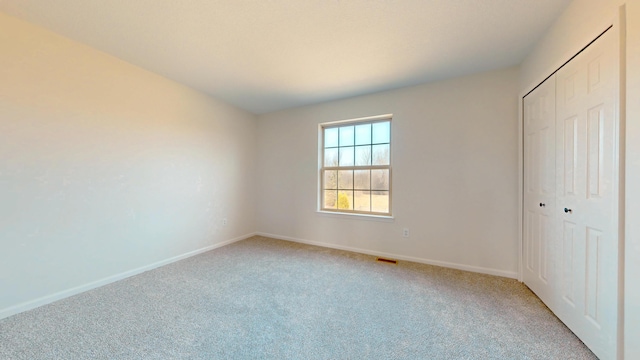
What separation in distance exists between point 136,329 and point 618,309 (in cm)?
309

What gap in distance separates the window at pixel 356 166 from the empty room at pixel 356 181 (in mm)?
42

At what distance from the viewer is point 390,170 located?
10.4 feet

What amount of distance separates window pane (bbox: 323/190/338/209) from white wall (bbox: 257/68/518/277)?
0.23 meters

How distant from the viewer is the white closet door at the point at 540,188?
1818 millimetres

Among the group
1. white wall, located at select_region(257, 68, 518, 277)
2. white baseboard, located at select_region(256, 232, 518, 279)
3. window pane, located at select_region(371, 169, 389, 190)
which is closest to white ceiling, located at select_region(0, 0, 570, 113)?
white wall, located at select_region(257, 68, 518, 277)

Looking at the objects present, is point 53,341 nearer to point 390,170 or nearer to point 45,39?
point 45,39

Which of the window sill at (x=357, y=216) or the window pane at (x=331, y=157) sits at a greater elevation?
the window pane at (x=331, y=157)

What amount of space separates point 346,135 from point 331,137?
28 centimetres

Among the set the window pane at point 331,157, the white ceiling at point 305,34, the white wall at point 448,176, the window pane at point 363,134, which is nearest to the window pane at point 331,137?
the window pane at point 331,157

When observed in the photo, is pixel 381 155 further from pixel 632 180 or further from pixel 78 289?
pixel 78 289

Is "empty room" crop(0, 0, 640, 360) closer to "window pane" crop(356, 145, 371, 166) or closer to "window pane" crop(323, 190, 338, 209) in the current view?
"window pane" crop(356, 145, 371, 166)

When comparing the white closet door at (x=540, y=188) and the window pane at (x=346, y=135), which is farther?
the window pane at (x=346, y=135)

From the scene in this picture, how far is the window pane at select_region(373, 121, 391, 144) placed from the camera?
321 cm

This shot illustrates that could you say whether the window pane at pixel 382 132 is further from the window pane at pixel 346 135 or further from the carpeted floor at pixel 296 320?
the carpeted floor at pixel 296 320
